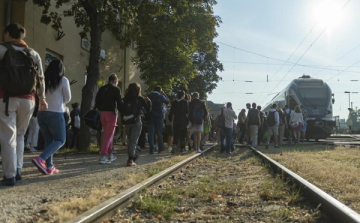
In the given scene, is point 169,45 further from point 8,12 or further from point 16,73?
point 16,73

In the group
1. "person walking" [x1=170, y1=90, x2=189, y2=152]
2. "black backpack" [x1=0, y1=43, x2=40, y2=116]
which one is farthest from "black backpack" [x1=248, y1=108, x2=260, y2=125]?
"black backpack" [x1=0, y1=43, x2=40, y2=116]

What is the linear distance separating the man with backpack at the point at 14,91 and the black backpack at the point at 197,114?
7.57m

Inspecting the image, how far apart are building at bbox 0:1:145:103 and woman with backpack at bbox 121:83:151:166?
5.61m

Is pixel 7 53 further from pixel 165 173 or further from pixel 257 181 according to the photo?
pixel 257 181

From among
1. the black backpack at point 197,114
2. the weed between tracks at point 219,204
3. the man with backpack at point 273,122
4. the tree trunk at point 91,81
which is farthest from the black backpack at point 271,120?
the weed between tracks at point 219,204

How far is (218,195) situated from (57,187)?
6.91ft

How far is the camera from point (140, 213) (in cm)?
400

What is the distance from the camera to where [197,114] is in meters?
12.7

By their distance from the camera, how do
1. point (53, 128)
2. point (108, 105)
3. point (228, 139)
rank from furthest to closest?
point (228, 139), point (108, 105), point (53, 128)

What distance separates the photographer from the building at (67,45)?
14234 mm

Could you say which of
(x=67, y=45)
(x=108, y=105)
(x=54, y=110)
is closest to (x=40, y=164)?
(x=54, y=110)

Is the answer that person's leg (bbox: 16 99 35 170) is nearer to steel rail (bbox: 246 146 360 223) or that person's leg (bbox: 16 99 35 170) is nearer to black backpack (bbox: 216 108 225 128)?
steel rail (bbox: 246 146 360 223)

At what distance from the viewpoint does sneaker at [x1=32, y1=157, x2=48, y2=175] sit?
Result: 6.25m

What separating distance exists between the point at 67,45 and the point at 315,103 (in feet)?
45.7
